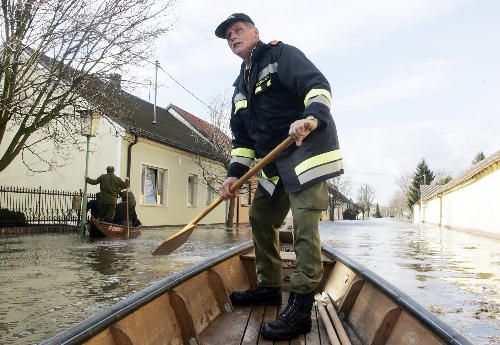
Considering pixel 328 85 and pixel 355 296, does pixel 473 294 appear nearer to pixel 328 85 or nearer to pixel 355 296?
pixel 355 296

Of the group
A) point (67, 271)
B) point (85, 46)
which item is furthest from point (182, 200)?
point (67, 271)

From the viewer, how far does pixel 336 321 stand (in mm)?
2885

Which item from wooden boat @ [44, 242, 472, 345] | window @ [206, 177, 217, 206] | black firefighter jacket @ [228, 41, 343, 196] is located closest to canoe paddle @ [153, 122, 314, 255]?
black firefighter jacket @ [228, 41, 343, 196]

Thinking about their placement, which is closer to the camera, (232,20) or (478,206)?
(232,20)

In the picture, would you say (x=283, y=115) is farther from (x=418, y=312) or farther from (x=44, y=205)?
(x=44, y=205)

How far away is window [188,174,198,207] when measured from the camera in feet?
79.9

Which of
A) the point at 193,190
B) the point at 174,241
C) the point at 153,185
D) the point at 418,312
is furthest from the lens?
the point at 193,190

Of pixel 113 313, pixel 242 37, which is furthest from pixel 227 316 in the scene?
pixel 242 37

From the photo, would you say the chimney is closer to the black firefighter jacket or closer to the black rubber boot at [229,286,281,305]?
the black firefighter jacket

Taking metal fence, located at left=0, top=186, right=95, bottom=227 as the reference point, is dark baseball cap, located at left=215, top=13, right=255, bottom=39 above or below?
above

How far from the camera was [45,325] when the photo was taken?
4.10 metres

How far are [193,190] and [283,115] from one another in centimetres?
2173

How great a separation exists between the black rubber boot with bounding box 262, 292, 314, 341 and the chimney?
10985mm

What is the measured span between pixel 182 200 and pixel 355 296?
65.5 ft
